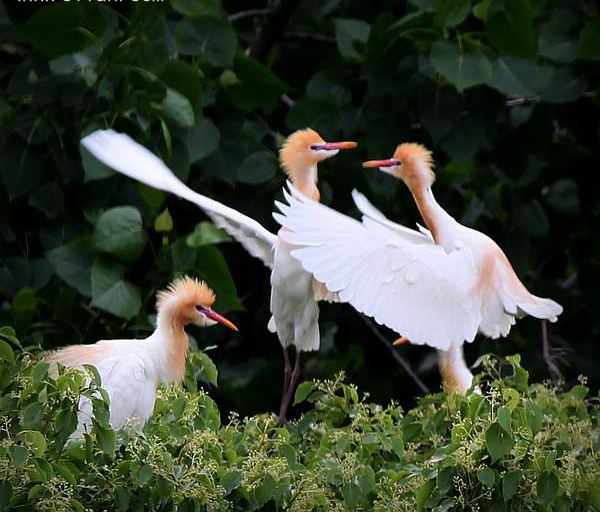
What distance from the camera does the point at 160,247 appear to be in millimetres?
3127

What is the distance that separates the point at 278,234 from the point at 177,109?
0.69 metres

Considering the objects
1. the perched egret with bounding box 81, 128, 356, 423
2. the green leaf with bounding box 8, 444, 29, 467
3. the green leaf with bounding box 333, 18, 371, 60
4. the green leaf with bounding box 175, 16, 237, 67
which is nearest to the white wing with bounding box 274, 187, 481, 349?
the perched egret with bounding box 81, 128, 356, 423

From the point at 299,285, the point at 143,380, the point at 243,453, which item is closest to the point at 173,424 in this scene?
the point at 243,453

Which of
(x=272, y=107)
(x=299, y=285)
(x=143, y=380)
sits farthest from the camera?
(x=272, y=107)

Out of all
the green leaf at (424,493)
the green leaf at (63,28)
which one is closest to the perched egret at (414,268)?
the green leaf at (424,493)

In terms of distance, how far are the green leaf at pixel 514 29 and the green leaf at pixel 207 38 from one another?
58cm

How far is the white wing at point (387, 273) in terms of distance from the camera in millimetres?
1972

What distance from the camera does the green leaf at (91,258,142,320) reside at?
289cm

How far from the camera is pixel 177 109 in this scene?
9.55 feet

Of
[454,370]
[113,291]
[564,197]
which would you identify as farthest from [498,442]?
[564,197]

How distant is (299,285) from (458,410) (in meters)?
0.45

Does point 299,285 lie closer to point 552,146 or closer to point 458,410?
point 458,410

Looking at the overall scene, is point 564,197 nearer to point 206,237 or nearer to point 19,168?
point 206,237

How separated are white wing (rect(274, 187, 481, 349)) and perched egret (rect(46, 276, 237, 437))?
12.5 inches
